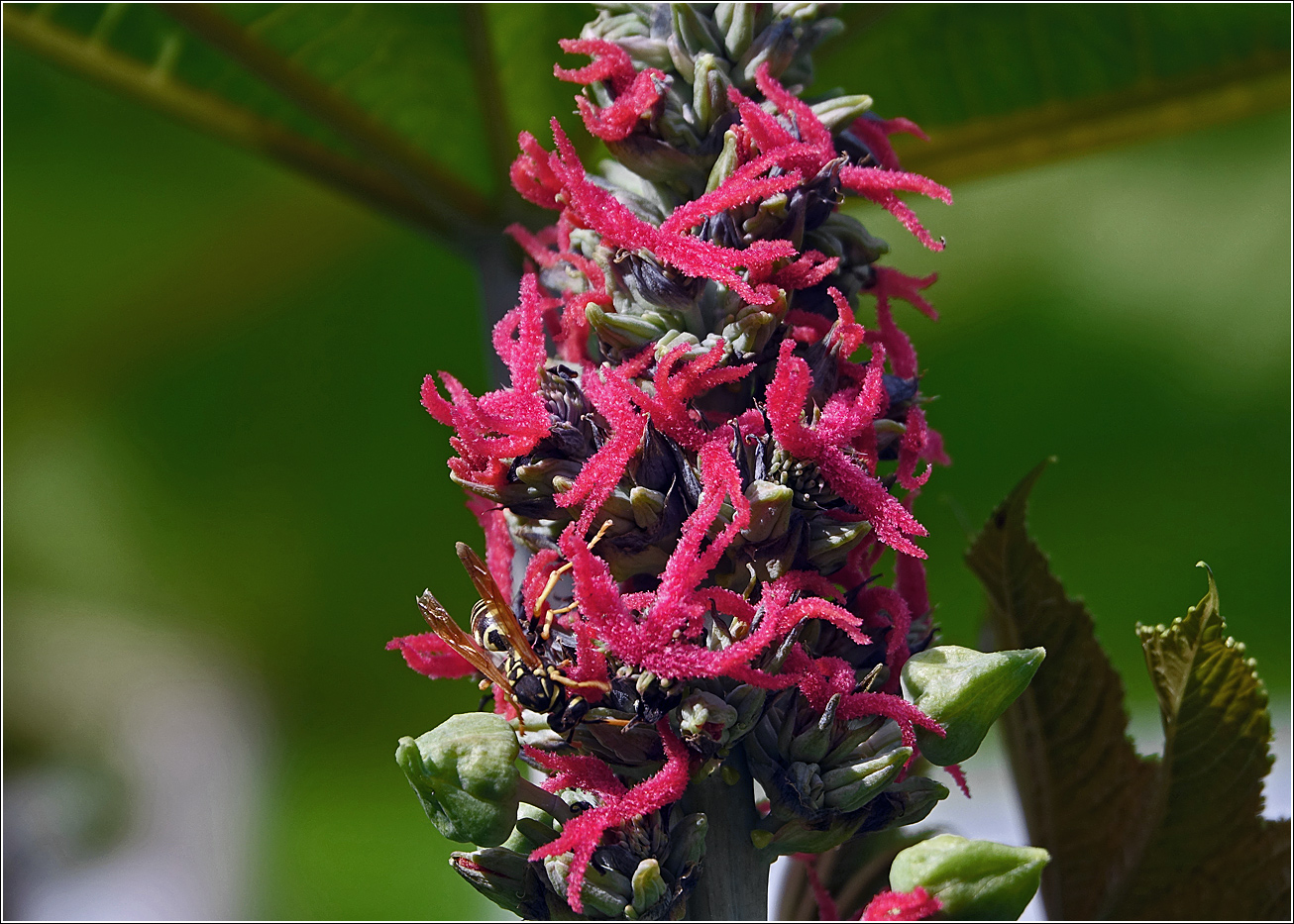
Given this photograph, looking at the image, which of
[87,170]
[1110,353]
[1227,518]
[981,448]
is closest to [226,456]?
[87,170]

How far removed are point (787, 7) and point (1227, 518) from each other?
2.20m

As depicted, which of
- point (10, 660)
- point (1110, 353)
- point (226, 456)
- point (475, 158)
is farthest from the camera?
point (10, 660)

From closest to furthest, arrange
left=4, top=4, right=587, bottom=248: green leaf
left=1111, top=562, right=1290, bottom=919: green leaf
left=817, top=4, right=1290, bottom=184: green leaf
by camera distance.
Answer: left=1111, top=562, right=1290, bottom=919: green leaf < left=4, top=4, right=587, bottom=248: green leaf < left=817, top=4, right=1290, bottom=184: green leaf

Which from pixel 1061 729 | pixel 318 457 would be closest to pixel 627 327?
pixel 1061 729

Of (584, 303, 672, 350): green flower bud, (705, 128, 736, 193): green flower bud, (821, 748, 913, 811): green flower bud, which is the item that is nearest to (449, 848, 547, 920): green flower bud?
(821, 748, 913, 811): green flower bud

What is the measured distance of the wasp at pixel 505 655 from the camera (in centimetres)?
71

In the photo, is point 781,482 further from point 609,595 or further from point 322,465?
point 322,465

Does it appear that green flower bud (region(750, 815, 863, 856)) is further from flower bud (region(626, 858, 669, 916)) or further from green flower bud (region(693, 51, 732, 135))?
green flower bud (region(693, 51, 732, 135))

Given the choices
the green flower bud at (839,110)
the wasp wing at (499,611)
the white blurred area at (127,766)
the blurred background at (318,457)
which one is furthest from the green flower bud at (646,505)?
the white blurred area at (127,766)

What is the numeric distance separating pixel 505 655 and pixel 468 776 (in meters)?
0.09

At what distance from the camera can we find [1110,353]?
2.84 metres

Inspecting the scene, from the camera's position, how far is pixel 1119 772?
1.12 m

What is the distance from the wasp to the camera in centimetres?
71

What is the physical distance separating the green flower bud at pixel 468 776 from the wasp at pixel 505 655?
0.11 feet
